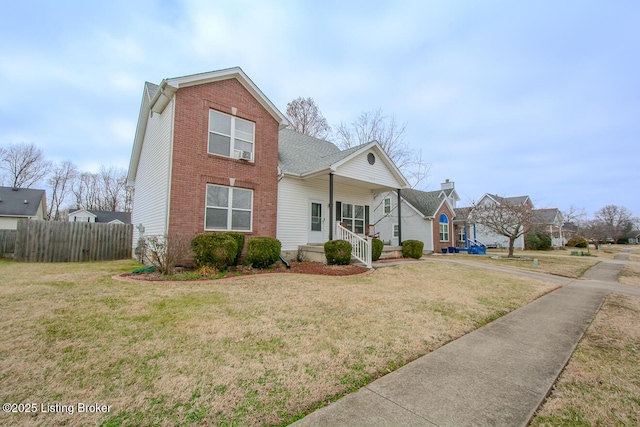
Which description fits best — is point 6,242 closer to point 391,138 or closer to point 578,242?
point 391,138

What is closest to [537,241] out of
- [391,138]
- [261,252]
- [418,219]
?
[418,219]

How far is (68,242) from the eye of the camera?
11.5 meters

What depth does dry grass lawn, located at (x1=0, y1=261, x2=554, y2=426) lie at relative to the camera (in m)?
2.27

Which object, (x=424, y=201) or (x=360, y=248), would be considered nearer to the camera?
(x=360, y=248)

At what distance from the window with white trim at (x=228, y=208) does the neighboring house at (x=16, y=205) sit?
25.0 m

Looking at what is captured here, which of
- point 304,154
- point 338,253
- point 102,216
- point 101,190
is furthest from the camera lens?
point 101,190

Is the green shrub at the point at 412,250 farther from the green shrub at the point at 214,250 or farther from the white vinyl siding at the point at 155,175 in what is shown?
the white vinyl siding at the point at 155,175

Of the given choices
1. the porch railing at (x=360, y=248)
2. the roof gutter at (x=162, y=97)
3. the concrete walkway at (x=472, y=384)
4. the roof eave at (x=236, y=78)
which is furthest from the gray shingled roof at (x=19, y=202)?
the concrete walkway at (x=472, y=384)

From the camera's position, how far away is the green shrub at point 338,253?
10227mm

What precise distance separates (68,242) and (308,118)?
2077 cm

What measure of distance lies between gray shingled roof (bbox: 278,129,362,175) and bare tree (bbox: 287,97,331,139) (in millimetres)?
9848

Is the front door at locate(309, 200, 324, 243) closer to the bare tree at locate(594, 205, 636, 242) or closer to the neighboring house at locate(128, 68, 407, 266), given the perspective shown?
the neighboring house at locate(128, 68, 407, 266)

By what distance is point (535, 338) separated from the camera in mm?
4016

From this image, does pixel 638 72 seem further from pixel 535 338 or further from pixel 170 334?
pixel 170 334
